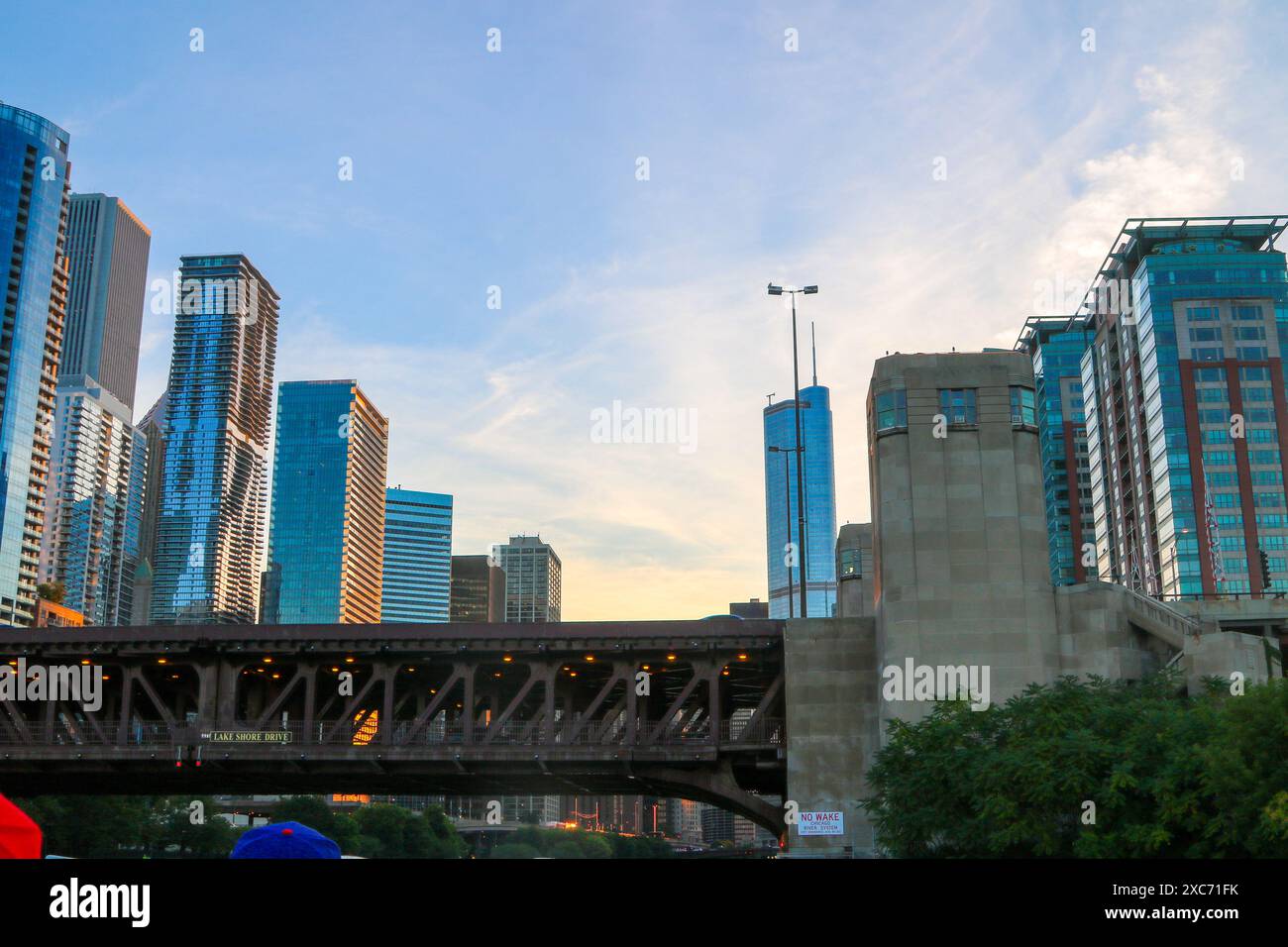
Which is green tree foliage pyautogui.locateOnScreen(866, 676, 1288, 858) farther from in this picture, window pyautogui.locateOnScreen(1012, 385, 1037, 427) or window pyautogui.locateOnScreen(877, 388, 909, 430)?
window pyautogui.locateOnScreen(877, 388, 909, 430)

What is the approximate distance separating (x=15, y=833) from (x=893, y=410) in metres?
58.9

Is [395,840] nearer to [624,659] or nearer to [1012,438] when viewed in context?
[624,659]

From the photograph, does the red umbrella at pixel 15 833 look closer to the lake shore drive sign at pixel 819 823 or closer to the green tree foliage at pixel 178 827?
the lake shore drive sign at pixel 819 823

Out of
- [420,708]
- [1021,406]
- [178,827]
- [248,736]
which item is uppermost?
[1021,406]

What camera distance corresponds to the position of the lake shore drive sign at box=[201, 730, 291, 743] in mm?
61469

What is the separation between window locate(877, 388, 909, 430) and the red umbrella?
191ft

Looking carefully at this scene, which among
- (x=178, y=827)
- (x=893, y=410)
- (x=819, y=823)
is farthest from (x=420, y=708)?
(x=178, y=827)

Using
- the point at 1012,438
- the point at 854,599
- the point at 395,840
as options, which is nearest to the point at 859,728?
the point at 1012,438

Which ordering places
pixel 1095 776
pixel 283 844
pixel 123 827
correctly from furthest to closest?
pixel 123 827
pixel 1095 776
pixel 283 844

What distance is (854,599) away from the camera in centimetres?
8838

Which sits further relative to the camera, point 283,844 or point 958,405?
point 958,405

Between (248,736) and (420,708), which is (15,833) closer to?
(248,736)

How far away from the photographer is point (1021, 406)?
60.3 meters

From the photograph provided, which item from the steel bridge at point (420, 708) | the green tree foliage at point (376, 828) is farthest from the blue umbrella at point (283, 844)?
the green tree foliage at point (376, 828)
